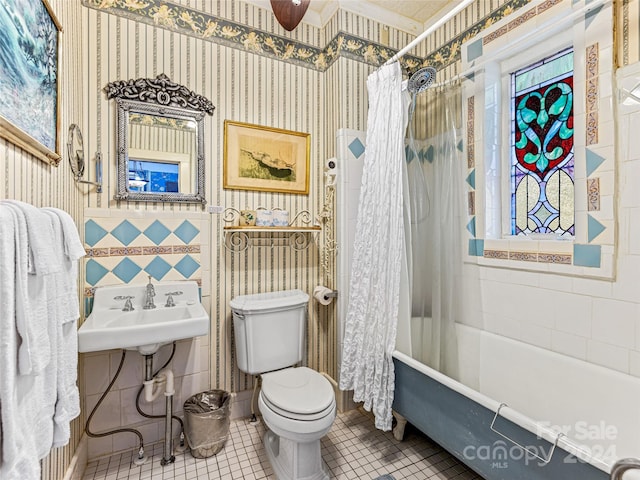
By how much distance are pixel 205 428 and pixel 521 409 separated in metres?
1.72

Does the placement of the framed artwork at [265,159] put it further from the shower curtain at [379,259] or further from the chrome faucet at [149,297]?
the chrome faucet at [149,297]

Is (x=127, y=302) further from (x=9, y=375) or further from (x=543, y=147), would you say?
(x=543, y=147)

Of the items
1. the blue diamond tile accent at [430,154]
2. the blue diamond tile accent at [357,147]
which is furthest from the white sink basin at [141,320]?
the blue diamond tile accent at [430,154]

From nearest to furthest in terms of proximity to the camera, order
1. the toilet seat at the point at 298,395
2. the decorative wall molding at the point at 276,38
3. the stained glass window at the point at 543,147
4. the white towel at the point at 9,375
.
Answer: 1. the white towel at the point at 9,375
2. the toilet seat at the point at 298,395
3. the stained glass window at the point at 543,147
4. the decorative wall molding at the point at 276,38

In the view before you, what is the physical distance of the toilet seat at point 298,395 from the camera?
1.51 metres

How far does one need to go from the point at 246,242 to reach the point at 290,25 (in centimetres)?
135

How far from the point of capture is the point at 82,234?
1714mm

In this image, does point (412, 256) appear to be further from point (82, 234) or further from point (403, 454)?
point (82, 234)

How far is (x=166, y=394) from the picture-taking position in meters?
1.79

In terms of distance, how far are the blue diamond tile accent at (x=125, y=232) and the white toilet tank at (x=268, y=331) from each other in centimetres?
68

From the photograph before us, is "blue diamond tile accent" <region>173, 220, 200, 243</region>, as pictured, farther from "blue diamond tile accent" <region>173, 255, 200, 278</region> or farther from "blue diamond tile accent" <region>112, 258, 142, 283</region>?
"blue diamond tile accent" <region>112, 258, 142, 283</region>

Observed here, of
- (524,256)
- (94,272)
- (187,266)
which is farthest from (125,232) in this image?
(524,256)

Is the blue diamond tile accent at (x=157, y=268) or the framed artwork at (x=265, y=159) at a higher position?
the framed artwork at (x=265, y=159)

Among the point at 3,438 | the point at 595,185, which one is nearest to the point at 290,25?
the point at 595,185
